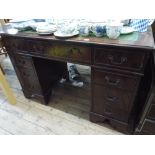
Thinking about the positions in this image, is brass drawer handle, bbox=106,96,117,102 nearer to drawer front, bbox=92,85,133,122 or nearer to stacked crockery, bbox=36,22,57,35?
drawer front, bbox=92,85,133,122

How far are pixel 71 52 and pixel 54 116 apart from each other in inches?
29.4

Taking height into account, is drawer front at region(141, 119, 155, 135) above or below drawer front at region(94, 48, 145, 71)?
below

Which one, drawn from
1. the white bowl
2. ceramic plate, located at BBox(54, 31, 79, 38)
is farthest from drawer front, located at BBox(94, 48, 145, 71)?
ceramic plate, located at BBox(54, 31, 79, 38)

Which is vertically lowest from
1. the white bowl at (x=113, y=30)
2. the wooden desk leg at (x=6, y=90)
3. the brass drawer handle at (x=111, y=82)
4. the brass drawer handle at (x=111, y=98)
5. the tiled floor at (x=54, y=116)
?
the tiled floor at (x=54, y=116)

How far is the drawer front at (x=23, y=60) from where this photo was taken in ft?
4.28

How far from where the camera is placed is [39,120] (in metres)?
1.45

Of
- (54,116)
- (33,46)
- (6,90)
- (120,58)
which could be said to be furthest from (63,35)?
(6,90)

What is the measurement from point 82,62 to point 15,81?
4.49ft

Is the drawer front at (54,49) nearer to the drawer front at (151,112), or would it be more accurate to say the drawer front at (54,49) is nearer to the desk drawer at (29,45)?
the desk drawer at (29,45)

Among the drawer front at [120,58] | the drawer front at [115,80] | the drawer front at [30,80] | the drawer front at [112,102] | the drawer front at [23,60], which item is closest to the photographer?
the drawer front at [120,58]

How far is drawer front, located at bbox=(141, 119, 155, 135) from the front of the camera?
1.04 metres

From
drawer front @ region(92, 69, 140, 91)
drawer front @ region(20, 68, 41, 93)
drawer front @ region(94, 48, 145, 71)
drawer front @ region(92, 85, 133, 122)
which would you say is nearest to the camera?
drawer front @ region(94, 48, 145, 71)

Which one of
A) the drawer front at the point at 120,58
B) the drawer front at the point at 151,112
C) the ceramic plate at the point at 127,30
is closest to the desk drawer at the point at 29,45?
the drawer front at the point at 120,58
